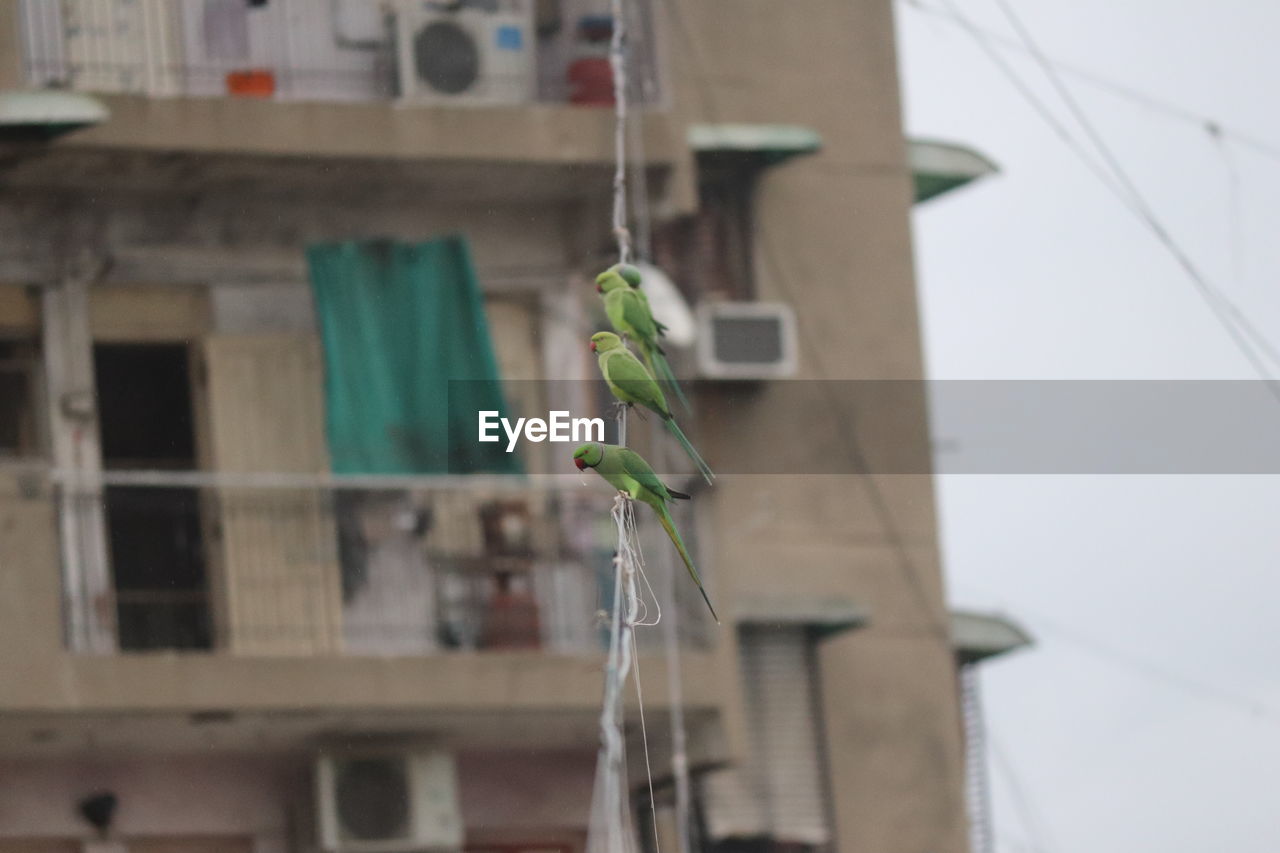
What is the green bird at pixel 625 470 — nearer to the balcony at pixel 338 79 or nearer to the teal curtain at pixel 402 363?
the balcony at pixel 338 79

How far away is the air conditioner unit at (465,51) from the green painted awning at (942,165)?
2.11 metres

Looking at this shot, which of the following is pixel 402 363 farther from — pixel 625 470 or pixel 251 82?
pixel 625 470

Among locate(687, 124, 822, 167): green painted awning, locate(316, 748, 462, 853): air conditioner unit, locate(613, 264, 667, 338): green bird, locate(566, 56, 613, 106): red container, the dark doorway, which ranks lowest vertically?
locate(316, 748, 462, 853): air conditioner unit

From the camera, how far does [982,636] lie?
1457cm

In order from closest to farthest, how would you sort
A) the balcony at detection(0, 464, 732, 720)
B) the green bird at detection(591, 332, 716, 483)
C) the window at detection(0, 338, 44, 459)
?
the green bird at detection(591, 332, 716, 483) < the balcony at detection(0, 464, 732, 720) < the window at detection(0, 338, 44, 459)

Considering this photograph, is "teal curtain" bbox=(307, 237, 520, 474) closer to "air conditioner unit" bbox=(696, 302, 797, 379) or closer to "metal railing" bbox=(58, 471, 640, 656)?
"metal railing" bbox=(58, 471, 640, 656)

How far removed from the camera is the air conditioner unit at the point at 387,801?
12.8 meters

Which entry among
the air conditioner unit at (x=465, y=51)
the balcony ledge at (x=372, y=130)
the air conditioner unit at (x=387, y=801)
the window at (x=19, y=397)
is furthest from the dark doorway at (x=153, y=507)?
the air conditioner unit at (x=465, y=51)

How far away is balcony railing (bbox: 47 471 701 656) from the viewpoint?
13047 millimetres

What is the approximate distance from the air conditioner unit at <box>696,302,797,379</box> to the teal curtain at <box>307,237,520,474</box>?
1042 mm

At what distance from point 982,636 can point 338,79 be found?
4.24 metres

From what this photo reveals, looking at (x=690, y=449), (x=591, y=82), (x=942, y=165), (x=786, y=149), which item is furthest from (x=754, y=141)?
(x=690, y=449)

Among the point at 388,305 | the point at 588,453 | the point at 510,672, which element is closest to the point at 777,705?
the point at 510,672

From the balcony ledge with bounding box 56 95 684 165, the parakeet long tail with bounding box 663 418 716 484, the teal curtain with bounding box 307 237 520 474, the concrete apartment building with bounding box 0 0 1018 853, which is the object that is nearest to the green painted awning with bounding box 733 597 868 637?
the concrete apartment building with bounding box 0 0 1018 853
